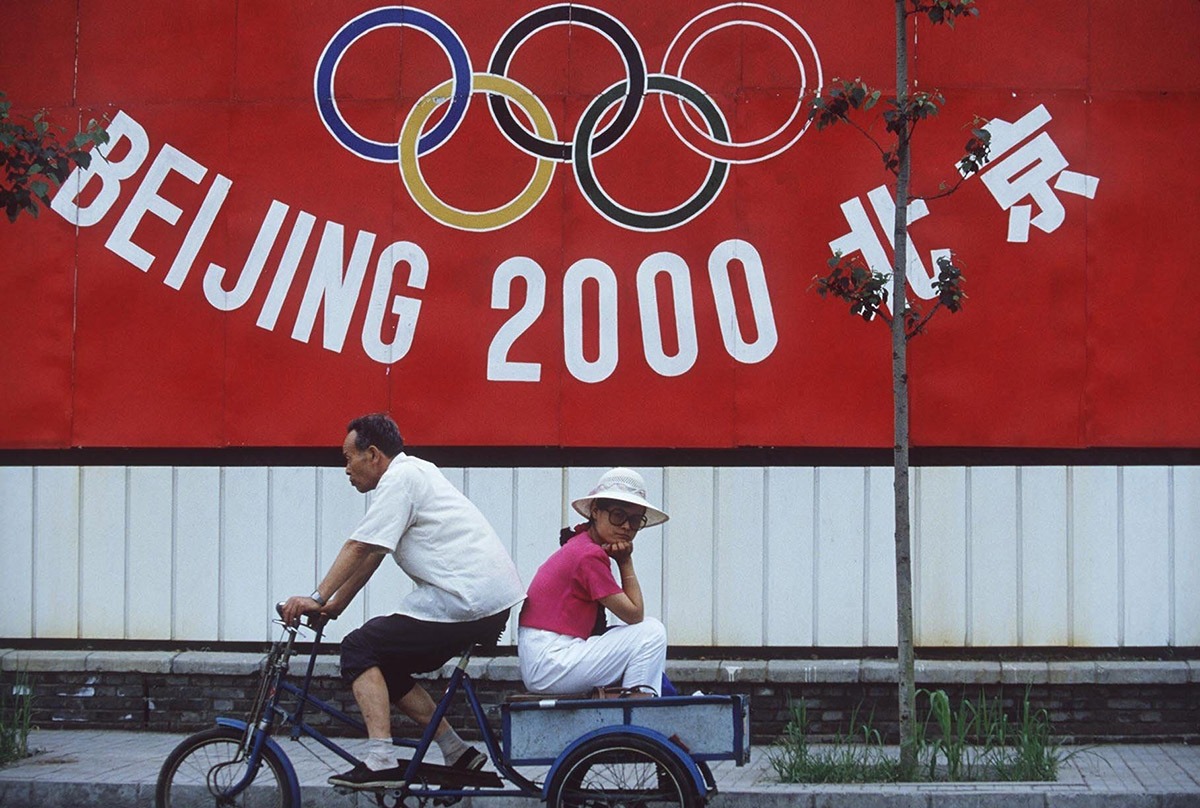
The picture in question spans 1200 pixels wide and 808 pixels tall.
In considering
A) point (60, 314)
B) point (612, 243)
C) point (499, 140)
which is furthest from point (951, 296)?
point (60, 314)

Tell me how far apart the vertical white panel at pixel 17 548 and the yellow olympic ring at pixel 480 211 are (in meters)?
2.85

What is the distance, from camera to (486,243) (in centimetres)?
989

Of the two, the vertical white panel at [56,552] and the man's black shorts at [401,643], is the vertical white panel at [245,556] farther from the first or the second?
the man's black shorts at [401,643]

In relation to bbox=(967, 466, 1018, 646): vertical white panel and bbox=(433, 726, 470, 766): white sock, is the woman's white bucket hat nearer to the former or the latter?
bbox=(433, 726, 470, 766): white sock

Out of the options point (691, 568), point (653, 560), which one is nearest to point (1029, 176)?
point (691, 568)

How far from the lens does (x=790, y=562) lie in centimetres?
967

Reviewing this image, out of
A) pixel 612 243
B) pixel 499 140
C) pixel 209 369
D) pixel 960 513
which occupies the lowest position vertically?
pixel 960 513

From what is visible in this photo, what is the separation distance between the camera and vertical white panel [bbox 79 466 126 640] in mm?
10062

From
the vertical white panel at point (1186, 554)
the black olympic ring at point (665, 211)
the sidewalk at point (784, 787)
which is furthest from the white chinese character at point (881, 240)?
the sidewalk at point (784, 787)

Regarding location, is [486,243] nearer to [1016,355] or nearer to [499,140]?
[499,140]

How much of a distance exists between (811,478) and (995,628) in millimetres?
1322

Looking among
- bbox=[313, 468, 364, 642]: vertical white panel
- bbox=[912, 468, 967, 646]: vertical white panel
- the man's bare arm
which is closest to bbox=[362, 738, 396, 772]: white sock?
the man's bare arm

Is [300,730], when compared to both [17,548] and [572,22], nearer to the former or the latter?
[17,548]

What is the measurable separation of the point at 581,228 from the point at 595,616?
3328 millimetres
